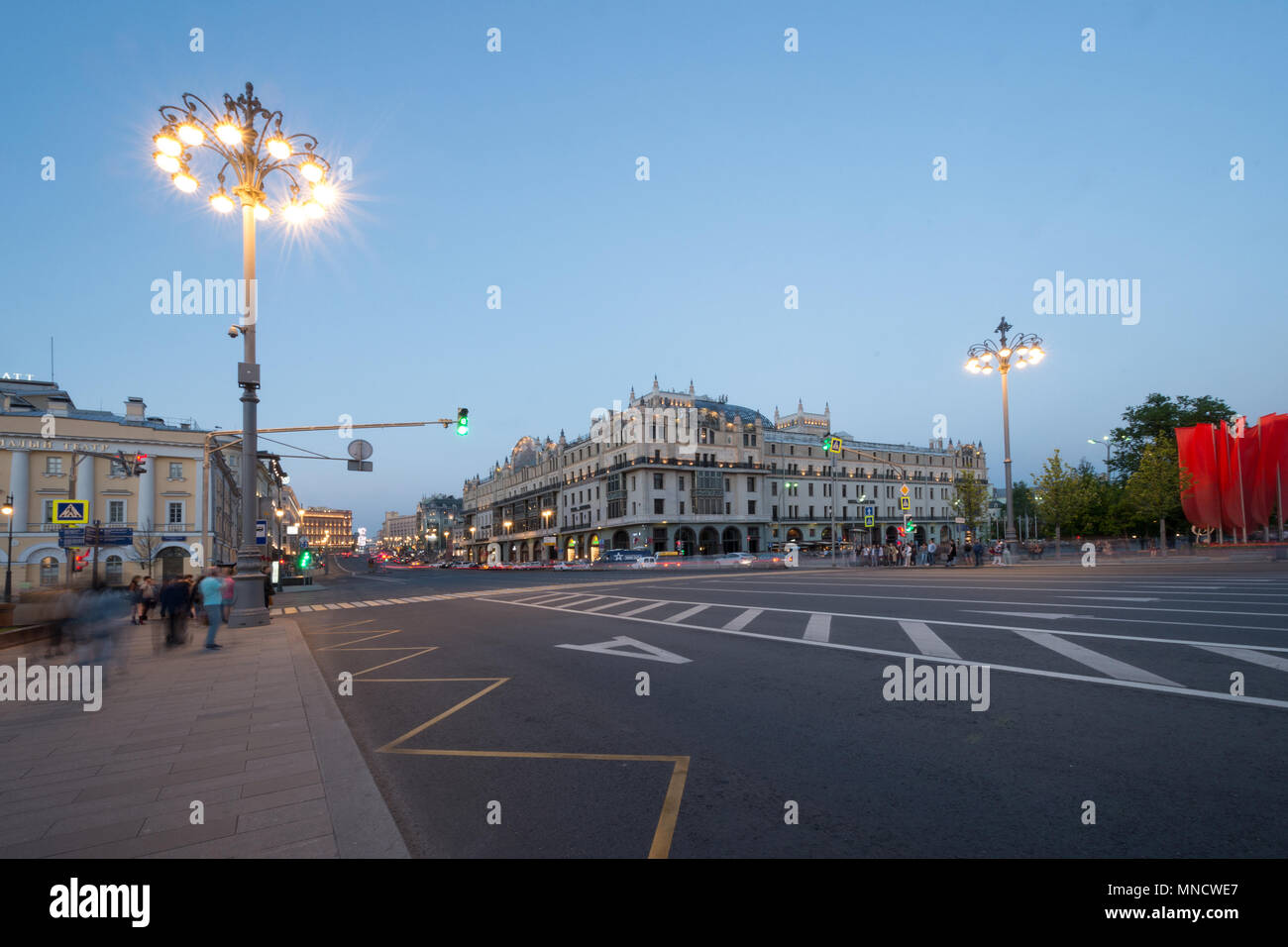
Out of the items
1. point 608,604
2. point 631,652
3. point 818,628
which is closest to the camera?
point 631,652

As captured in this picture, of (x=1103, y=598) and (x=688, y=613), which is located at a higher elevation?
(x=1103, y=598)

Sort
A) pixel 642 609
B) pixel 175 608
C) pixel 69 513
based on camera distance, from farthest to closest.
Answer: pixel 69 513, pixel 642 609, pixel 175 608

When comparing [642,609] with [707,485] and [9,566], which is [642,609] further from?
[707,485]

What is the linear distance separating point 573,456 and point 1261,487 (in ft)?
245

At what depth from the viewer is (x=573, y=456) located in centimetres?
9800

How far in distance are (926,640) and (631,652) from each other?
4.69m

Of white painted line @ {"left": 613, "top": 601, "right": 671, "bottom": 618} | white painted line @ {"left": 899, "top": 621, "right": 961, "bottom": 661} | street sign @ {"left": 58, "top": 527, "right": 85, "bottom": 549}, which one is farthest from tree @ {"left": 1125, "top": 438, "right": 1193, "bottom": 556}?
street sign @ {"left": 58, "top": 527, "right": 85, "bottom": 549}

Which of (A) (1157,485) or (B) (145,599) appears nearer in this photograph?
(B) (145,599)

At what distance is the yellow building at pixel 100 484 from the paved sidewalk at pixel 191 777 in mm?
50689

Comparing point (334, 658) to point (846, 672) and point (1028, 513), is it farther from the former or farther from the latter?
point (1028, 513)

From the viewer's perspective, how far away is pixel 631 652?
10938mm

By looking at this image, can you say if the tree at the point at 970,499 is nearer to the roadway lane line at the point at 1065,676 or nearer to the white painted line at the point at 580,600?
the white painted line at the point at 580,600

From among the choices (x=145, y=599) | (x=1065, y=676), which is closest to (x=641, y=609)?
(x=1065, y=676)
